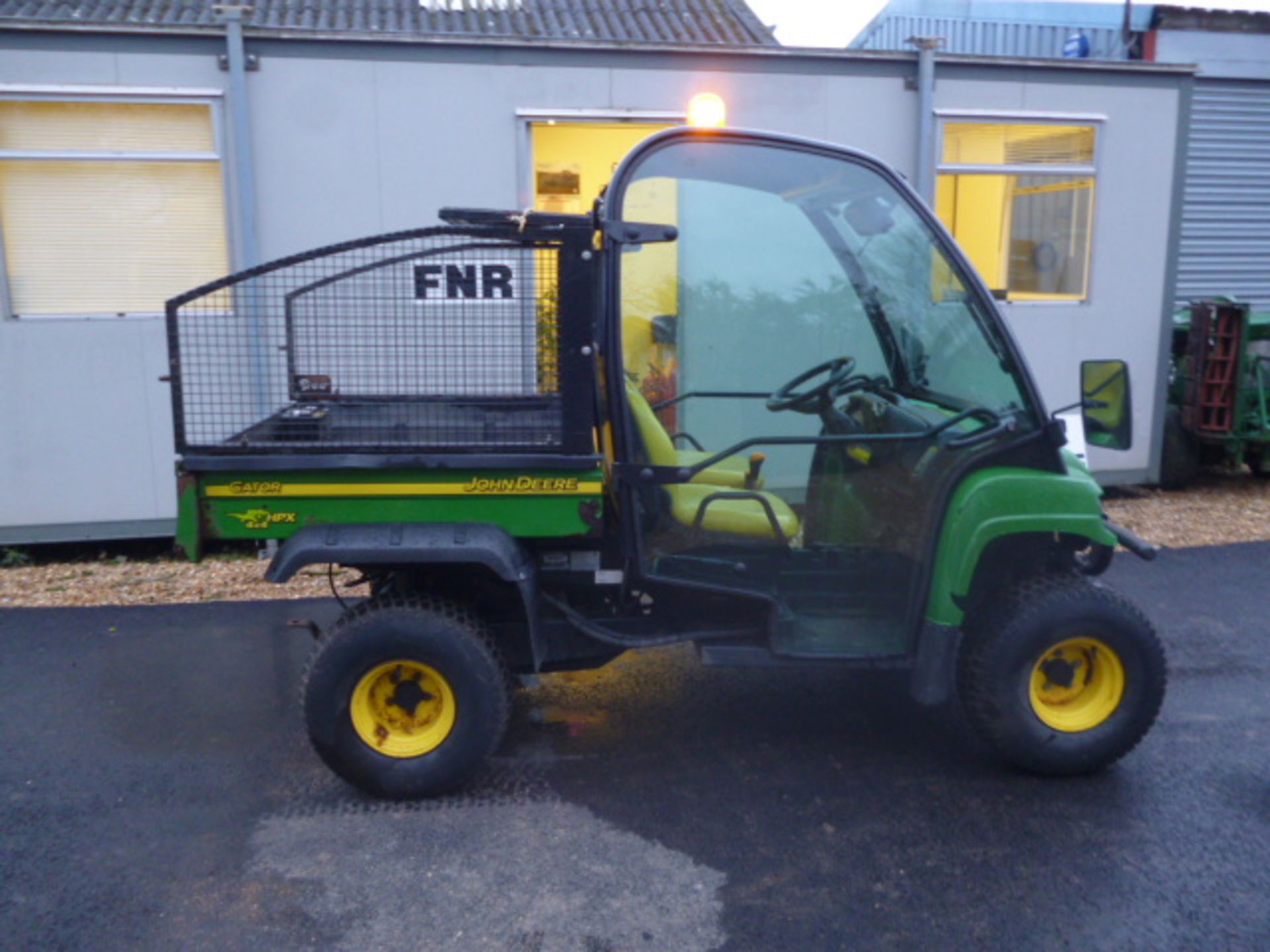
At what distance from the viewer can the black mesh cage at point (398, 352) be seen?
Answer: 11.9 ft

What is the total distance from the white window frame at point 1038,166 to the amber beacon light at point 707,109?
5.15ft

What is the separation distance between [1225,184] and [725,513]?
29.6 feet

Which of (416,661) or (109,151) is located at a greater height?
(109,151)

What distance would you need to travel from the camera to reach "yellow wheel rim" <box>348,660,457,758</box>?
146 inches

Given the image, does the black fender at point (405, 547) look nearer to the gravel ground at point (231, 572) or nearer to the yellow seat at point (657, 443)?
the yellow seat at point (657, 443)

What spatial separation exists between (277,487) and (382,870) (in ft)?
4.07

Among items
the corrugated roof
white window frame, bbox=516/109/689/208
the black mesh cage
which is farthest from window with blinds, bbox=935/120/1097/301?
the black mesh cage

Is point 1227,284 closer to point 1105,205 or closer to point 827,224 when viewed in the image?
point 1105,205

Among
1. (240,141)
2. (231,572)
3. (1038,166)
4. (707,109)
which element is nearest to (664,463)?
(707,109)

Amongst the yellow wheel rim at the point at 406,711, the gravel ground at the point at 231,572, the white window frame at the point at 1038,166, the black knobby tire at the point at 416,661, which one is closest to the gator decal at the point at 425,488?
the black knobby tire at the point at 416,661

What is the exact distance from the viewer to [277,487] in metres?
3.59

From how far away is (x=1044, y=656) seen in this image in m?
3.79

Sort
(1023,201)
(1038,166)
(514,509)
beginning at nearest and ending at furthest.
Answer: (514,509), (1038,166), (1023,201)

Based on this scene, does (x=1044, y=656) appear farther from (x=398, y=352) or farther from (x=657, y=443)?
(x=398, y=352)
